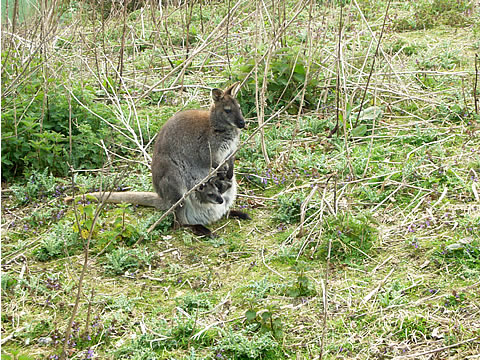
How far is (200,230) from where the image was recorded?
16.9 ft

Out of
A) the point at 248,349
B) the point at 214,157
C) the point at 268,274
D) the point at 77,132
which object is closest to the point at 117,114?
the point at 77,132

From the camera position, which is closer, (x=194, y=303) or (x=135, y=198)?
(x=194, y=303)

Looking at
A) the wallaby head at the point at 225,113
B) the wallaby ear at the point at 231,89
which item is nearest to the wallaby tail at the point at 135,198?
the wallaby head at the point at 225,113

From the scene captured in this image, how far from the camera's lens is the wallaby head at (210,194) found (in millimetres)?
5238

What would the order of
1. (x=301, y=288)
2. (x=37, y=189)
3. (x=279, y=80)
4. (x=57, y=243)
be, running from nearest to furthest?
(x=301, y=288) < (x=57, y=243) < (x=37, y=189) < (x=279, y=80)

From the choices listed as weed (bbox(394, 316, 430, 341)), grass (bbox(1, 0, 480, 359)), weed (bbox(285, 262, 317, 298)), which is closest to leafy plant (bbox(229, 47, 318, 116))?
grass (bbox(1, 0, 480, 359))

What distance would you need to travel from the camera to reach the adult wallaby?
5.22 meters

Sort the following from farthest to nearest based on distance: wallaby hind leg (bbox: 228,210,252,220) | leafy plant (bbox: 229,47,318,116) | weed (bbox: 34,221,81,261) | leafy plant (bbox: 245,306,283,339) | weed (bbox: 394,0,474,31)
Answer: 1. weed (bbox: 394,0,474,31)
2. leafy plant (bbox: 229,47,318,116)
3. wallaby hind leg (bbox: 228,210,252,220)
4. weed (bbox: 34,221,81,261)
5. leafy plant (bbox: 245,306,283,339)

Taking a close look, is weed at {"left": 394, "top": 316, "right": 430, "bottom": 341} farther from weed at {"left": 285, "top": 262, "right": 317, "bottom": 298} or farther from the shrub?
the shrub

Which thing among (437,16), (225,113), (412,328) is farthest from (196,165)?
(437,16)

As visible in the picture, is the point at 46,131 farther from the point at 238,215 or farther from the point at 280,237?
the point at 280,237

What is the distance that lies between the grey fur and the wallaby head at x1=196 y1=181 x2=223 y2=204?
0.02 m

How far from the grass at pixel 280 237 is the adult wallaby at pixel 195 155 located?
20 cm

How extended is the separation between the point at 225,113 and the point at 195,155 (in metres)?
0.46
